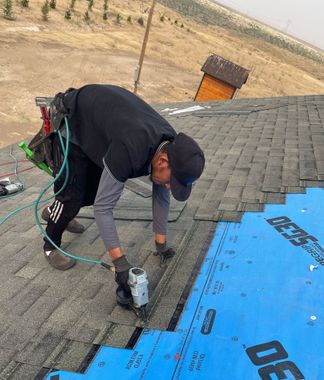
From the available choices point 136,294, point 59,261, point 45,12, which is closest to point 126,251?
point 59,261

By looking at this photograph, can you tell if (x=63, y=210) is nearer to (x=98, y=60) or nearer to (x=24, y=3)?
(x=98, y=60)

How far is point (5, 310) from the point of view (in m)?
2.75

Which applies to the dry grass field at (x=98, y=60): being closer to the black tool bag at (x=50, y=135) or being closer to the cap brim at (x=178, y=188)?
the black tool bag at (x=50, y=135)

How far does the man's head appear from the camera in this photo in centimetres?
225

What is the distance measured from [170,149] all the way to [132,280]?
86 cm

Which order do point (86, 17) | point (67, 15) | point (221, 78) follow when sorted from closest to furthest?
1. point (221, 78)
2. point (67, 15)
3. point (86, 17)

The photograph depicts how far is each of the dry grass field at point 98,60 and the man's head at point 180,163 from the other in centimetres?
1330

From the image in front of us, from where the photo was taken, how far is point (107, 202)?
2379mm

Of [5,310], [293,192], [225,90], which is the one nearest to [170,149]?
[5,310]

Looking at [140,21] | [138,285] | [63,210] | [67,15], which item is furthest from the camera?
[140,21]

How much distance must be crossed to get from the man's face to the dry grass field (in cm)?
1321

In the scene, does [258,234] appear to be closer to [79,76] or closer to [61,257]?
[61,257]

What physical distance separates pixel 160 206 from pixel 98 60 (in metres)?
24.6

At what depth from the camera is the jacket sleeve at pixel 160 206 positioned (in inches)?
115
